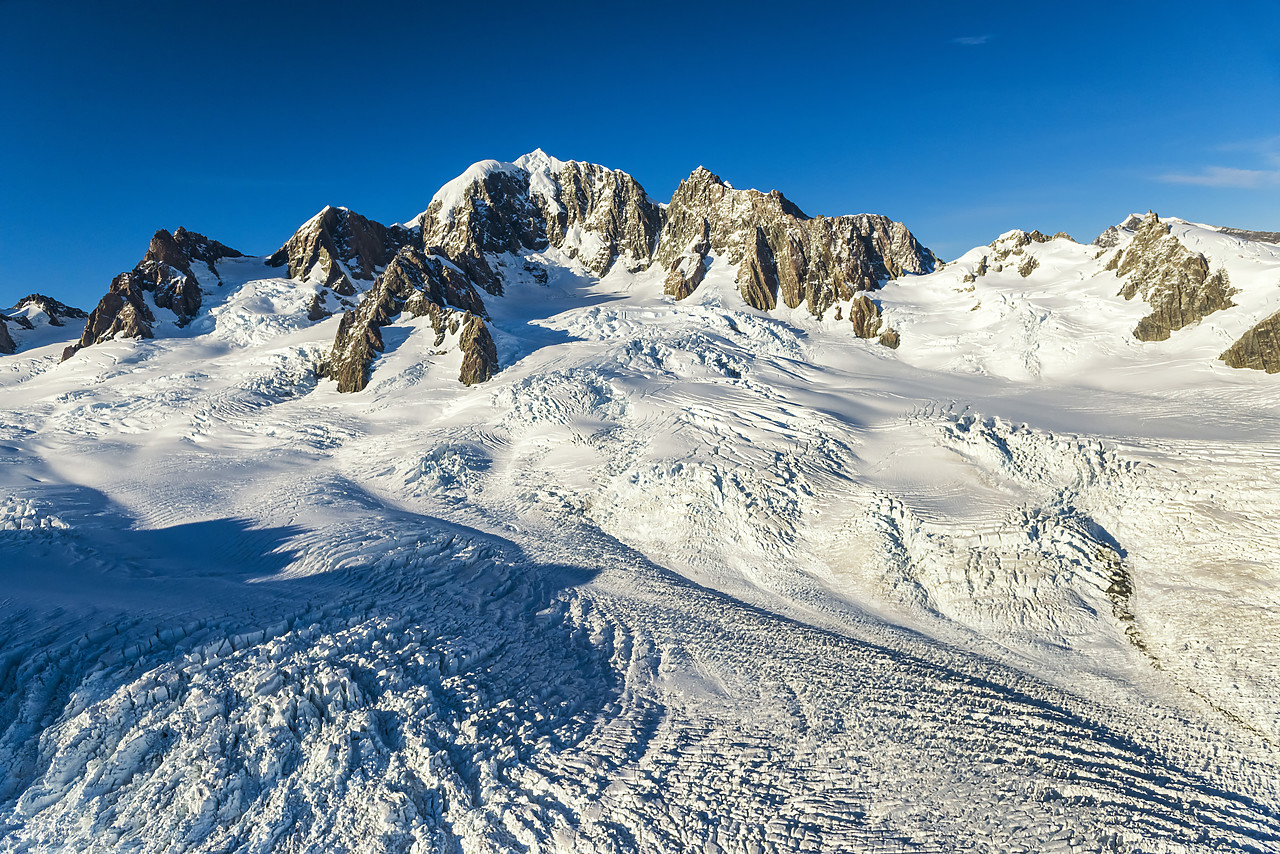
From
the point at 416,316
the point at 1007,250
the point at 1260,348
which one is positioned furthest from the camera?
the point at 1007,250

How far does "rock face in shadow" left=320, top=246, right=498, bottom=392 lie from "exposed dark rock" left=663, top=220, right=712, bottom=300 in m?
25.6

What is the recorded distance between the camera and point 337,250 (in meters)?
71.2

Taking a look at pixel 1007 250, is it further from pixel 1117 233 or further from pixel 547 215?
pixel 547 215

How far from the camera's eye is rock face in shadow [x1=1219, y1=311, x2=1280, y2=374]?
3309cm

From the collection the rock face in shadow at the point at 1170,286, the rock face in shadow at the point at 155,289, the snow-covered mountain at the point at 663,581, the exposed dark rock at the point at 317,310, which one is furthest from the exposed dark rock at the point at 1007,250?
the rock face in shadow at the point at 155,289

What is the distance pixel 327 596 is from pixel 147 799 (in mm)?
8509

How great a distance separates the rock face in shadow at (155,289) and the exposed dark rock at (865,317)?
2909 inches

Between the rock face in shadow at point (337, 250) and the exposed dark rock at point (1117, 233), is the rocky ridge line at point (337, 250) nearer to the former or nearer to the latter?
the rock face in shadow at point (337, 250)

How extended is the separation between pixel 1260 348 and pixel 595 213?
3311 inches

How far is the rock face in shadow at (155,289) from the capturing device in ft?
189

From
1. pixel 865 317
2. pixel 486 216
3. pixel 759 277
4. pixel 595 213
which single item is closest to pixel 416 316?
pixel 759 277

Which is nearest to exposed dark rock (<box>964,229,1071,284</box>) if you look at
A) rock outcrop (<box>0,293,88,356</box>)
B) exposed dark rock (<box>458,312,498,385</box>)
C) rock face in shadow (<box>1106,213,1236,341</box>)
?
rock face in shadow (<box>1106,213,1236,341</box>)

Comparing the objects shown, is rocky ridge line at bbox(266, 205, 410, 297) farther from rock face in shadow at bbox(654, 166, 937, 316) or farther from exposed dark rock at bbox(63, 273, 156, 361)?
rock face in shadow at bbox(654, 166, 937, 316)

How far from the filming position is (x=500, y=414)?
41000 mm
